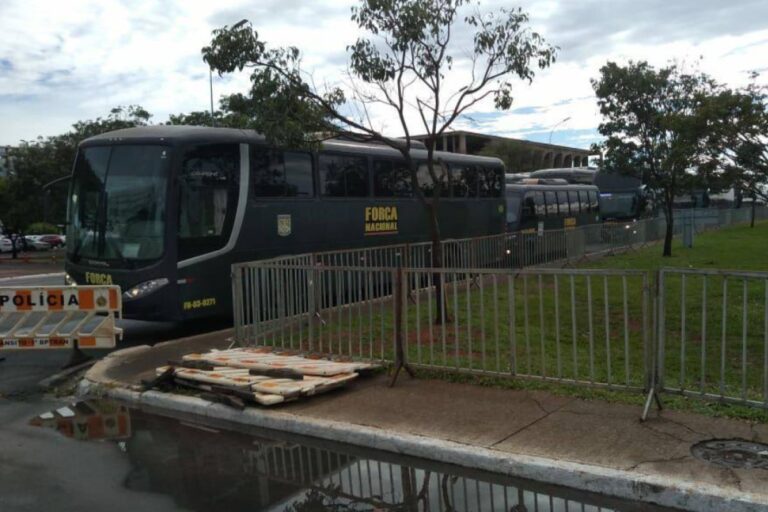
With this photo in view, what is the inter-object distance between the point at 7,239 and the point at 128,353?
50042 millimetres

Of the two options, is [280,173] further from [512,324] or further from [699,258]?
[699,258]

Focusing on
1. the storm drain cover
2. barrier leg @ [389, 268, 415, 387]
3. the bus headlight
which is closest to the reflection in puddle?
barrier leg @ [389, 268, 415, 387]

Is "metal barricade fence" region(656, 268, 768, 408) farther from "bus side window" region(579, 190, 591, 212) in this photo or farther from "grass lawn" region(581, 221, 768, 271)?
"bus side window" region(579, 190, 591, 212)

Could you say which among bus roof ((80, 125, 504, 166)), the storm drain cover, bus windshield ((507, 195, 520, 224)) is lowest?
the storm drain cover

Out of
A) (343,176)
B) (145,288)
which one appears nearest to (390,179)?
(343,176)

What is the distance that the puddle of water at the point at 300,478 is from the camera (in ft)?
15.2

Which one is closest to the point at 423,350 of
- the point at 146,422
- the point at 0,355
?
the point at 146,422

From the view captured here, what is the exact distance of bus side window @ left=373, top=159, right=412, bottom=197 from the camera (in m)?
15.5

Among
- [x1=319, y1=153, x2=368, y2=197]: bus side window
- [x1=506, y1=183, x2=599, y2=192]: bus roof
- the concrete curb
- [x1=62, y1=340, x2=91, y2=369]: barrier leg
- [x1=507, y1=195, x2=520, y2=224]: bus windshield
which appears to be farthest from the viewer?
[x1=506, y1=183, x2=599, y2=192]: bus roof

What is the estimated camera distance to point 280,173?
13172 mm

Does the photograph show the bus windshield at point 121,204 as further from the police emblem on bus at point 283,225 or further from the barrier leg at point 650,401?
the barrier leg at point 650,401

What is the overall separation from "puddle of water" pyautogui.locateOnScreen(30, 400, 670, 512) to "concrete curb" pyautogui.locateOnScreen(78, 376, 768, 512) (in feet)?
0.23

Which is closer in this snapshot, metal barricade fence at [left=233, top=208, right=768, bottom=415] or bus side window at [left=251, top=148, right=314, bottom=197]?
metal barricade fence at [left=233, top=208, right=768, bottom=415]

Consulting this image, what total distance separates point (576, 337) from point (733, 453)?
384 centimetres
